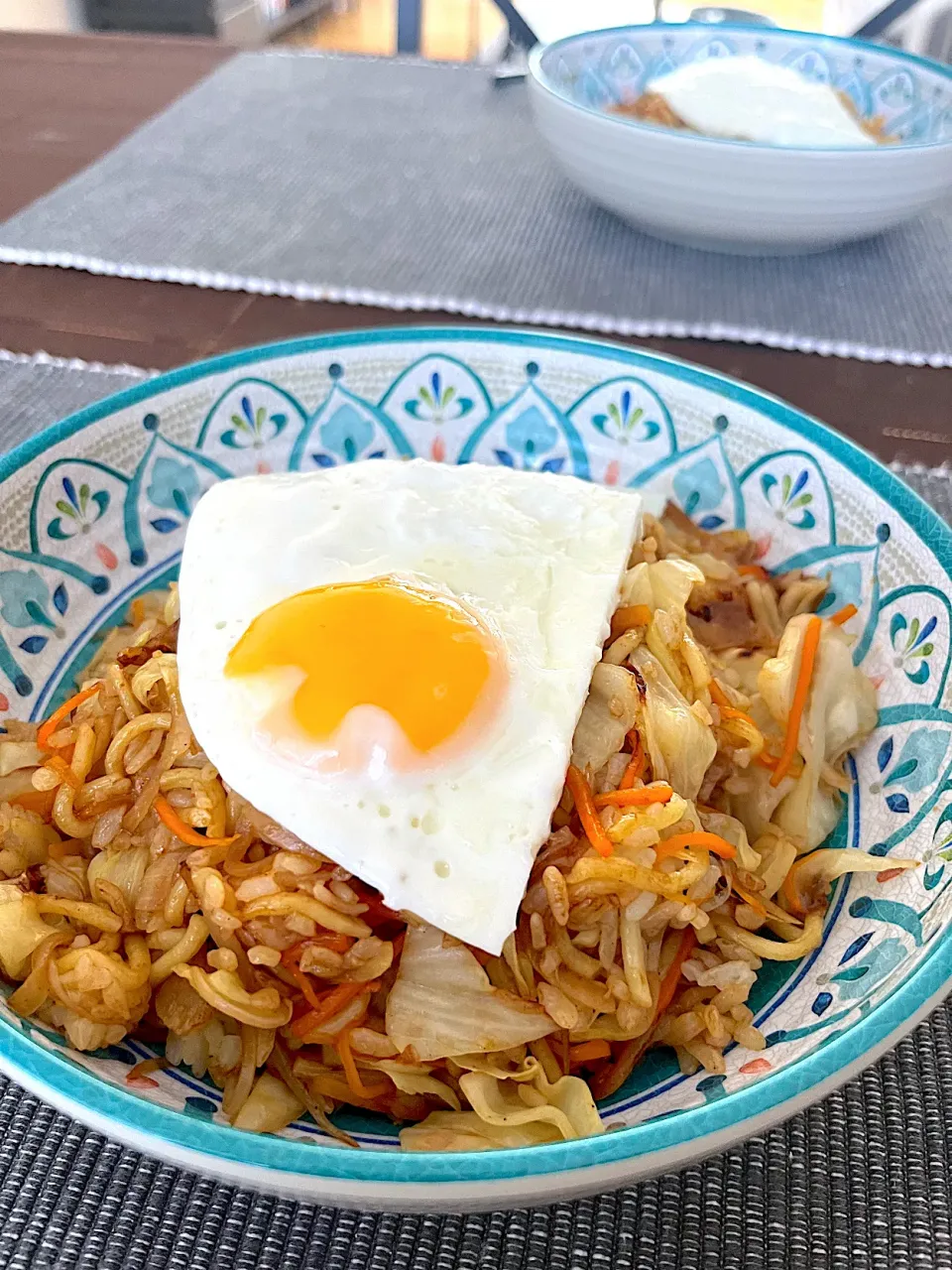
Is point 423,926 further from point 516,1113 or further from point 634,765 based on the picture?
point 634,765

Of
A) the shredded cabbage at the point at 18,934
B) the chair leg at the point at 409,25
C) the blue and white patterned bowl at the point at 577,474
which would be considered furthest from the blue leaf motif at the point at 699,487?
the chair leg at the point at 409,25

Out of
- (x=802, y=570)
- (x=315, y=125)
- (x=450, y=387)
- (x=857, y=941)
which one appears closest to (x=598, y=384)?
(x=450, y=387)

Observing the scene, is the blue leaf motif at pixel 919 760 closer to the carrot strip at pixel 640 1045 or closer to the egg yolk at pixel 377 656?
the carrot strip at pixel 640 1045

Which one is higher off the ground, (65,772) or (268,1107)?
(65,772)

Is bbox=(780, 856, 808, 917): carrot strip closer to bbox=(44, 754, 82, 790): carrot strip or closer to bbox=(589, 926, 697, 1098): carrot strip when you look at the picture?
bbox=(589, 926, 697, 1098): carrot strip

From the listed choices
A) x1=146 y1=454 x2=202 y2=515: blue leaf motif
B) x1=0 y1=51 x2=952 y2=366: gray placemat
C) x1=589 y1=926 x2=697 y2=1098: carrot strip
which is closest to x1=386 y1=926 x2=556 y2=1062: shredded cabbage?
x1=589 y1=926 x2=697 y2=1098: carrot strip

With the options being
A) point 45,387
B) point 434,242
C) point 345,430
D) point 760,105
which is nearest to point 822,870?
point 345,430

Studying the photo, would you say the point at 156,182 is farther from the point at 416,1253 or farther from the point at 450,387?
the point at 416,1253
